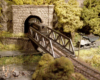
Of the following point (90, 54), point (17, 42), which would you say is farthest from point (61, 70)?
point (17, 42)

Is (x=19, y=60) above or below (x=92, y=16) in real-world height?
below

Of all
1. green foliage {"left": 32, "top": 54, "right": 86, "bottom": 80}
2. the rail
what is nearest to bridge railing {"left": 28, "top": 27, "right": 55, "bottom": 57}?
the rail

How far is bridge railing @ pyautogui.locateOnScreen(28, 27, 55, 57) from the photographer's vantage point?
999 centimetres

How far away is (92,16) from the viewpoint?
52.4 feet

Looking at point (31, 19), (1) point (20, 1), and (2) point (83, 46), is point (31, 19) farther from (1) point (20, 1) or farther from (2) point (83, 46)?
(2) point (83, 46)

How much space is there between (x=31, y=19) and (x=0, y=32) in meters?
3.71

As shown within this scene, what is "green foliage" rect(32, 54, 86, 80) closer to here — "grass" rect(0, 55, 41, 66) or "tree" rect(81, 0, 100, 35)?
"grass" rect(0, 55, 41, 66)

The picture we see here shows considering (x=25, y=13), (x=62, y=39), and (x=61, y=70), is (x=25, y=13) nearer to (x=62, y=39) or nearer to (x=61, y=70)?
(x=62, y=39)

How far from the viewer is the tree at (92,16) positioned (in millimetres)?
15742

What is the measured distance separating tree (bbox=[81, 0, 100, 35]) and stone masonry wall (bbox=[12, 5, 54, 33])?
380 cm

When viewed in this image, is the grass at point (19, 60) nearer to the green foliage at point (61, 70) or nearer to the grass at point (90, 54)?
the grass at point (90, 54)

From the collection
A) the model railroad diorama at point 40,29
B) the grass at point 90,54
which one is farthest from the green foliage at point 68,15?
the grass at point 90,54

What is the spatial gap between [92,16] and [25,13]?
736cm

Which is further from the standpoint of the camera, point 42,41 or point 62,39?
point 42,41
